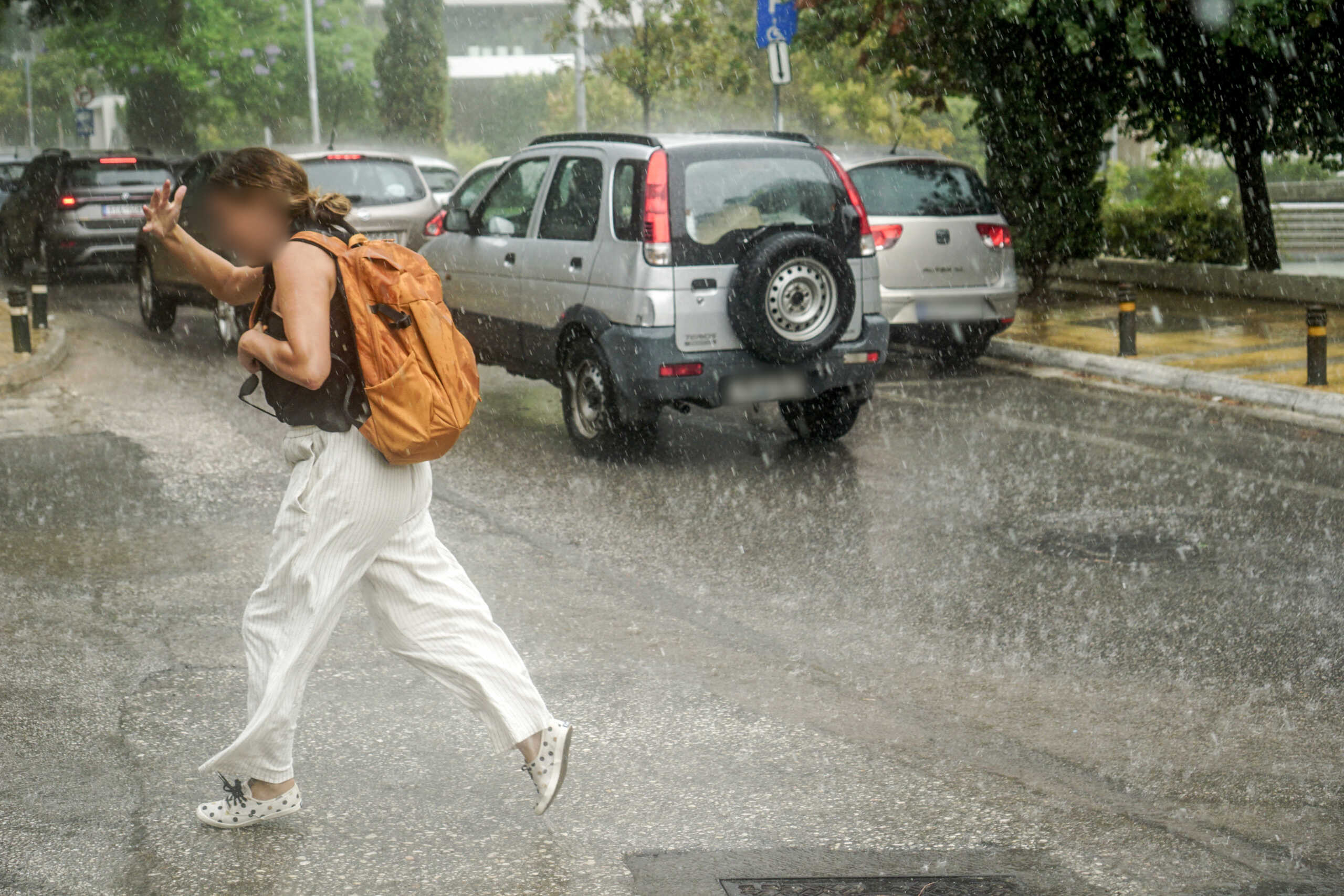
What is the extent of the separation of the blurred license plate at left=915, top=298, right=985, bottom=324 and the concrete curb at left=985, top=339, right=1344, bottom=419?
0.99 m

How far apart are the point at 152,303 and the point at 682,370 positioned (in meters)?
8.70

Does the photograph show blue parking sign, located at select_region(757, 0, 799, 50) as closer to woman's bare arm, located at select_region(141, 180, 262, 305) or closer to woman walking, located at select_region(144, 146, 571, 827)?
woman's bare arm, located at select_region(141, 180, 262, 305)

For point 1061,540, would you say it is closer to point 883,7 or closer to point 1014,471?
point 1014,471

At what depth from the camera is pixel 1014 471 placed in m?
8.84

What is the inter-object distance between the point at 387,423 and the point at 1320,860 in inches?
103

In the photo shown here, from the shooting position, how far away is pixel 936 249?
12547mm

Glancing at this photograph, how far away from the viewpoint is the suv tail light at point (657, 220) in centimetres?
872

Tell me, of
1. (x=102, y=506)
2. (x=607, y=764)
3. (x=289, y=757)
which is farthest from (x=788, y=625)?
(x=102, y=506)

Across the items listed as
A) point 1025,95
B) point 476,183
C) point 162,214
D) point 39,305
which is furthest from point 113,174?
point 162,214

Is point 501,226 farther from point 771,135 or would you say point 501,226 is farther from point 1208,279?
point 1208,279

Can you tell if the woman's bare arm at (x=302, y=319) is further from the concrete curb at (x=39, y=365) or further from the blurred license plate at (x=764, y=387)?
the concrete curb at (x=39, y=365)

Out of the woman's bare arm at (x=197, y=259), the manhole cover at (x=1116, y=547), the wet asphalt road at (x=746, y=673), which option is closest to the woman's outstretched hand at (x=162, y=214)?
the woman's bare arm at (x=197, y=259)

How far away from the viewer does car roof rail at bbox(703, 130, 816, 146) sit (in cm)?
936

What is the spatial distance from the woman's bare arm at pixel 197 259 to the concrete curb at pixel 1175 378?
825 centimetres
